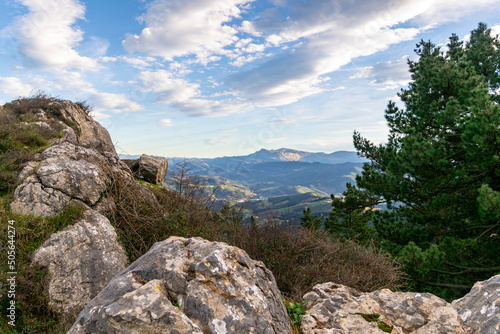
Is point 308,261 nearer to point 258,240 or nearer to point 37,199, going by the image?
point 258,240

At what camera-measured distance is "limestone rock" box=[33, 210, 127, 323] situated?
520 centimetres

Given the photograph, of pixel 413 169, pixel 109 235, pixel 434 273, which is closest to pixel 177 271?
pixel 109 235

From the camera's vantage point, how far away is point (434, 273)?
1195cm

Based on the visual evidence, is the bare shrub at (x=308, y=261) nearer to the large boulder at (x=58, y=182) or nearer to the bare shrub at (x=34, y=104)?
the large boulder at (x=58, y=182)

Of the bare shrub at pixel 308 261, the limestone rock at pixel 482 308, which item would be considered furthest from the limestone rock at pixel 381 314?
the bare shrub at pixel 308 261

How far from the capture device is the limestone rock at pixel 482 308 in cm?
324

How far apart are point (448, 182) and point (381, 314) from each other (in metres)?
9.52

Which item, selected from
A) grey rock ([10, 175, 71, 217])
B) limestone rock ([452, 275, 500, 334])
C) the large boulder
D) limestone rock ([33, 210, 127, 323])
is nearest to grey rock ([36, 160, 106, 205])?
the large boulder

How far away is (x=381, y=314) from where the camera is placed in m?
3.92

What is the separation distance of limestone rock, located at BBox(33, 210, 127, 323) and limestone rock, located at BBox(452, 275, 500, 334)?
657cm

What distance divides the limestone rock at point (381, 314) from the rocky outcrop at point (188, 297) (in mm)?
773

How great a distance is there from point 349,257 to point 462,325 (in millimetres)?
5455

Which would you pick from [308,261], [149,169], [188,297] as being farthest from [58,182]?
[308,261]

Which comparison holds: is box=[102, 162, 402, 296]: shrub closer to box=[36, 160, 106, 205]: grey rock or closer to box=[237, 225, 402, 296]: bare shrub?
box=[237, 225, 402, 296]: bare shrub
